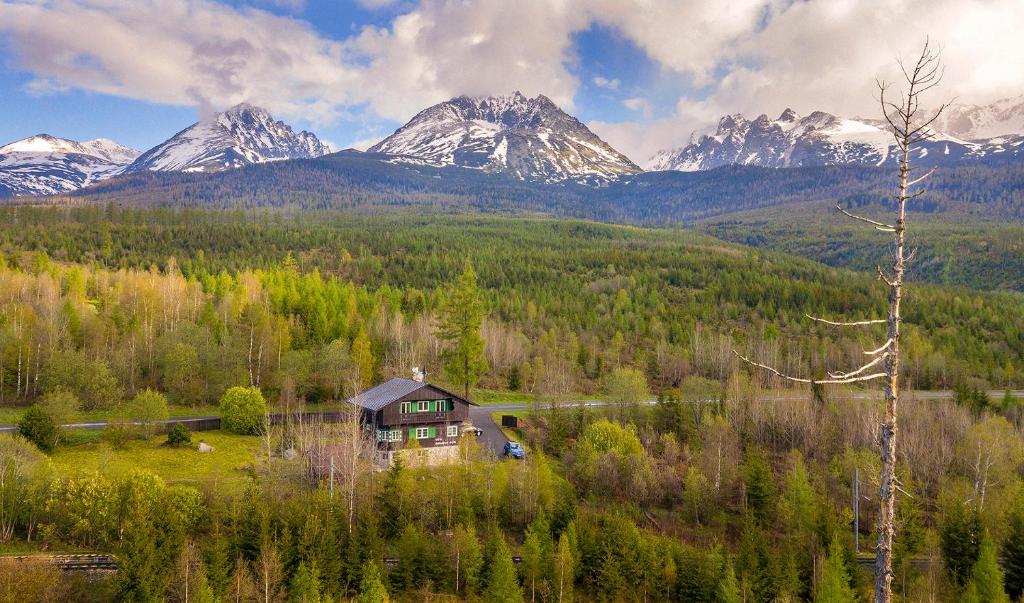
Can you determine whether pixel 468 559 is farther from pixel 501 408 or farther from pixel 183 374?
pixel 183 374

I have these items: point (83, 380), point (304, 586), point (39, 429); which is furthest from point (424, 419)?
point (83, 380)

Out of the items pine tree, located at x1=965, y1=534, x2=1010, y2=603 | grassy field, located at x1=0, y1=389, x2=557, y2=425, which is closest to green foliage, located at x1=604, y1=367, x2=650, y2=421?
grassy field, located at x1=0, y1=389, x2=557, y2=425

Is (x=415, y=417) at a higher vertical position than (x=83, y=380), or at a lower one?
lower

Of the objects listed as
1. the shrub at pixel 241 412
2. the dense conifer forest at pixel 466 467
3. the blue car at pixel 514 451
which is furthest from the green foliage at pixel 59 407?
the blue car at pixel 514 451

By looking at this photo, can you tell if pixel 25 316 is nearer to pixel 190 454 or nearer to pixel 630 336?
pixel 190 454

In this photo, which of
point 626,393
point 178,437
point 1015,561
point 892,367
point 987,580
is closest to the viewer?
point 892,367
